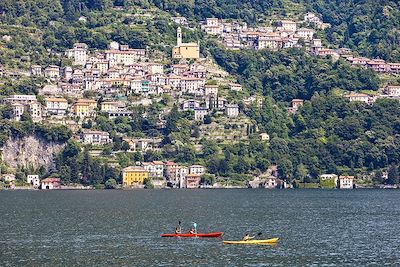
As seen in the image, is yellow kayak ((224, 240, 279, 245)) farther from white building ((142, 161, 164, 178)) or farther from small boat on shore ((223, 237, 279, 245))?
white building ((142, 161, 164, 178))

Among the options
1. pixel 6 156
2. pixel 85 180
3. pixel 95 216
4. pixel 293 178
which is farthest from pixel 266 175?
pixel 95 216

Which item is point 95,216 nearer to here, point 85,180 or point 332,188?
point 85,180

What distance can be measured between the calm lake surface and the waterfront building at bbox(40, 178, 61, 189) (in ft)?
62.6

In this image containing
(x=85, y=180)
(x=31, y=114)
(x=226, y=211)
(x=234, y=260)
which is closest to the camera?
(x=234, y=260)

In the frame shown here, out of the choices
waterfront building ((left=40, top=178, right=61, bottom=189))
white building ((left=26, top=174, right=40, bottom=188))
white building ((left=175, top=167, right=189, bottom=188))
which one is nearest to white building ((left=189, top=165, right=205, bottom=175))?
white building ((left=175, top=167, right=189, bottom=188))

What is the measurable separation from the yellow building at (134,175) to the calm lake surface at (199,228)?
21353 millimetres

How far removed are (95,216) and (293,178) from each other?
8185 cm

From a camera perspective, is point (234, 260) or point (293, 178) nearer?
point (234, 260)

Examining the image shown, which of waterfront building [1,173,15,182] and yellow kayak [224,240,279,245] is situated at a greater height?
yellow kayak [224,240,279,245]

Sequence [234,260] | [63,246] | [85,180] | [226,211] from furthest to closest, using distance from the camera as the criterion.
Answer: [85,180], [226,211], [63,246], [234,260]

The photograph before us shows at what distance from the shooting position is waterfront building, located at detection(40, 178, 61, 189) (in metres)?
184

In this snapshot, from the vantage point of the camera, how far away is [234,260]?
252ft

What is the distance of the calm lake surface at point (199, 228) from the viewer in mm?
77875

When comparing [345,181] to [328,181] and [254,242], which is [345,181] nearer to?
[328,181]
